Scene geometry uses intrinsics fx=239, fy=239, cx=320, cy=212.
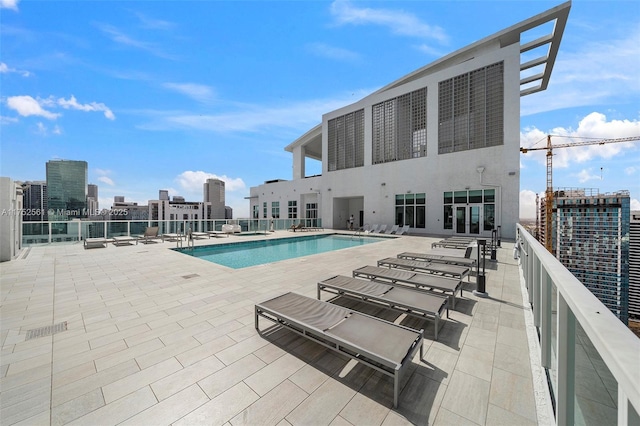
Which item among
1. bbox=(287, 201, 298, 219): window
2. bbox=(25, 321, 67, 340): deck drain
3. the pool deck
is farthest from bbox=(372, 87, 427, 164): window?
bbox=(25, 321, 67, 340): deck drain

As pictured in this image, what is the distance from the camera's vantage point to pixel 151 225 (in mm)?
13211

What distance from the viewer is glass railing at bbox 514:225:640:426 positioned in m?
0.68

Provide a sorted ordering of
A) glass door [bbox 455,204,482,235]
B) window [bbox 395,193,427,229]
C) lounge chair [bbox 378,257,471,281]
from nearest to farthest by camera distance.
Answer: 1. lounge chair [bbox 378,257,471,281]
2. glass door [bbox 455,204,482,235]
3. window [bbox 395,193,427,229]

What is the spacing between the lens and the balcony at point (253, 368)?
1846 millimetres

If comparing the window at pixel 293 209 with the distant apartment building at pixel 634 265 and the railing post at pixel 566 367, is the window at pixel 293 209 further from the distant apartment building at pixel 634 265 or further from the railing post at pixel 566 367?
the railing post at pixel 566 367

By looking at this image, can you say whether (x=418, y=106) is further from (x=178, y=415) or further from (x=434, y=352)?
(x=178, y=415)

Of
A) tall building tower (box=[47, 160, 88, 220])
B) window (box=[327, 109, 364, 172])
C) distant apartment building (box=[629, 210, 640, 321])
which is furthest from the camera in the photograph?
tall building tower (box=[47, 160, 88, 220])

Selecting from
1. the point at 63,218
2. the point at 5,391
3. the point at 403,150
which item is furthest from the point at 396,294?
the point at 403,150

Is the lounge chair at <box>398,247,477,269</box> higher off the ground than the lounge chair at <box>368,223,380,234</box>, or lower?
higher

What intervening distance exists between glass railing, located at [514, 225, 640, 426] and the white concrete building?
15587 mm

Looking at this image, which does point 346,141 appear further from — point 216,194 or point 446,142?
point 216,194

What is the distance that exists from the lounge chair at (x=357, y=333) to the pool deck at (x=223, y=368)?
0.22 meters

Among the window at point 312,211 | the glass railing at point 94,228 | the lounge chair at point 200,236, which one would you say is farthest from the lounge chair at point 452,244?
the window at point 312,211

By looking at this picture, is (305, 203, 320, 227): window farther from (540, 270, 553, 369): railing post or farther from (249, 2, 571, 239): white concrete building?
(540, 270, 553, 369): railing post
